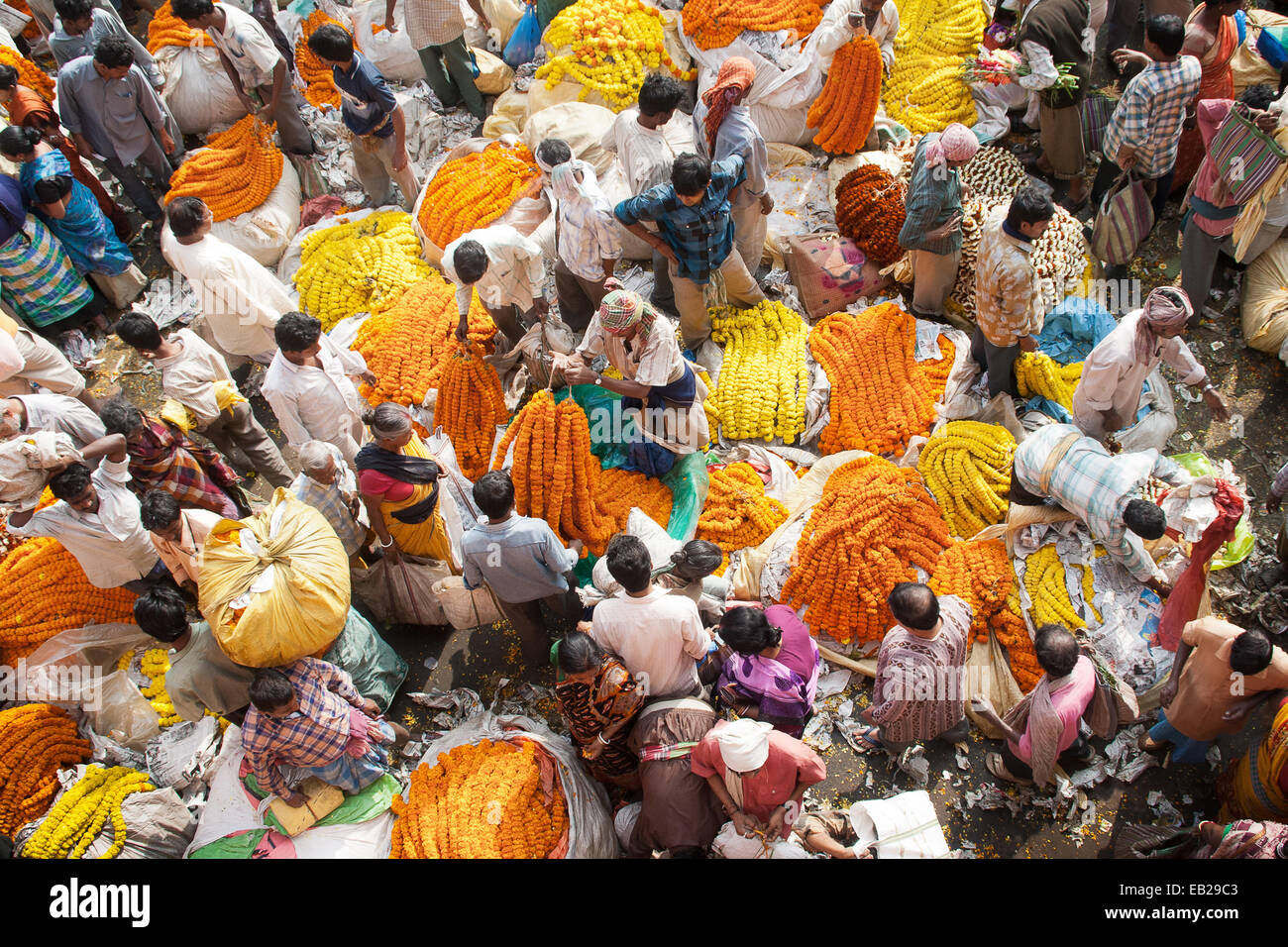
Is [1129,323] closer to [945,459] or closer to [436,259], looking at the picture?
[945,459]

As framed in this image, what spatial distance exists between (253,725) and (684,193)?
10.7ft

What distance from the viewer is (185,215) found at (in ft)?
16.7

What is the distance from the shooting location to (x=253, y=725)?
370 centimetres

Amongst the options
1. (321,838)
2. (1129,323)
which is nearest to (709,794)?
(321,838)

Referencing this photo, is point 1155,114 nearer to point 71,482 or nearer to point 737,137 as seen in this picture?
point 737,137

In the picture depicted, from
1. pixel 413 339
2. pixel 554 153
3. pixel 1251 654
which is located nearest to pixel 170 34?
pixel 413 339

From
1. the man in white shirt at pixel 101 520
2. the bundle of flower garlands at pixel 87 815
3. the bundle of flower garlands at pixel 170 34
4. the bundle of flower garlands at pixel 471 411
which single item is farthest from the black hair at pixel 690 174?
the bundle of flower garlands at pixel 170 34

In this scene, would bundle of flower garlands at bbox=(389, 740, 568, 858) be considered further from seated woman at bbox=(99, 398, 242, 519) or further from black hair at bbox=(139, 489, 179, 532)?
seated woman at bbox=(99, 398, 242, 519)

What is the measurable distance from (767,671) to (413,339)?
3.13 metres

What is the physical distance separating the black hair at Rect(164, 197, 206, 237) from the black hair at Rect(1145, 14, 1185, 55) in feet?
17.0

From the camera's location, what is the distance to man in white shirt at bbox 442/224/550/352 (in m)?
5.28

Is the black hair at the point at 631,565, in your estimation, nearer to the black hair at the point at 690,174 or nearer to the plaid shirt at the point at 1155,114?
the black hair at the point at 690,174

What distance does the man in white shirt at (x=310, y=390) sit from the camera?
183 inches

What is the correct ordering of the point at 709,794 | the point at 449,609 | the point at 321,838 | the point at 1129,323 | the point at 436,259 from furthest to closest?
the point at 436,259, the point at 449,609, the point at 1129,323, the point at 321,838, the point at 709,794
